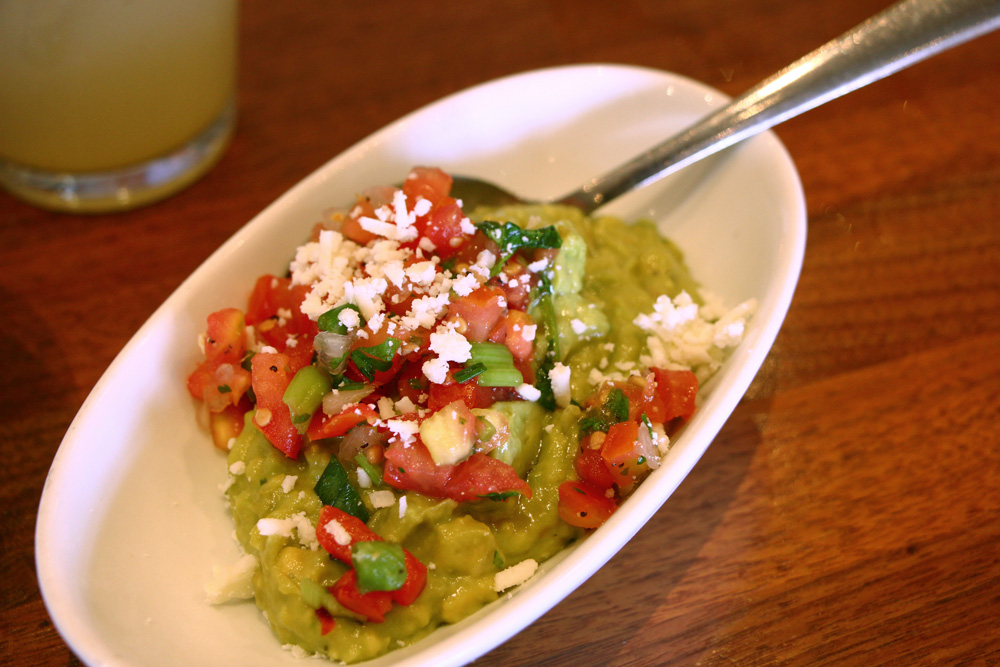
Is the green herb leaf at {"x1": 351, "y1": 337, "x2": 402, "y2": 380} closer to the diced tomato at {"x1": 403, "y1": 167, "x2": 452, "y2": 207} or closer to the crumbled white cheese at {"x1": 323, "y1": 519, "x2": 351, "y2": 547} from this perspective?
the crumbled white cheese at {"x1": 323, "y1": 519, "x2": 351, "y2": 547}

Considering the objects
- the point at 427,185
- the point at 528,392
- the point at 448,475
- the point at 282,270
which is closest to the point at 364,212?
the point at 427,185

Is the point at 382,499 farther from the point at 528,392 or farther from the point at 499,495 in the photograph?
the point at 528,392

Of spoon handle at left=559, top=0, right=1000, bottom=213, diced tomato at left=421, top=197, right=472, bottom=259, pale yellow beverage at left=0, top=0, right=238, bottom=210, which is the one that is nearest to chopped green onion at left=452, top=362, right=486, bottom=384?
diced tomato at left=421, top=197, right=472, bottom=259

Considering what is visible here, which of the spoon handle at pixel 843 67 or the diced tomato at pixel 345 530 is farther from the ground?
the spoon handle at pixel 843 67

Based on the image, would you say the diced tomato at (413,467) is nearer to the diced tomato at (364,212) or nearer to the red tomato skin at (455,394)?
the red tomato skin at (455,394)

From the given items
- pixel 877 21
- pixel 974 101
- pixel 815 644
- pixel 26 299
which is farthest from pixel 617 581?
pixel 974 101

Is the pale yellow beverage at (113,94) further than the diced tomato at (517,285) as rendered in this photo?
Yes

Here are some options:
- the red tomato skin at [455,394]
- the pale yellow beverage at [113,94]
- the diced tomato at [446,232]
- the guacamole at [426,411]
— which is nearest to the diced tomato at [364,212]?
the guacamole at [426,411]

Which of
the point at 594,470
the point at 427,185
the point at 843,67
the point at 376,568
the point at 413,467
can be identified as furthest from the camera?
the point at 843,67
